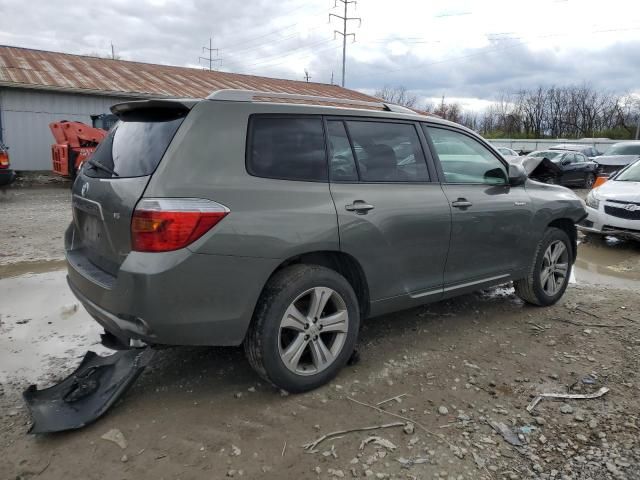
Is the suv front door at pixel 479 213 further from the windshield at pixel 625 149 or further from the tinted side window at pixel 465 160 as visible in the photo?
the windshield at pixel 625 149

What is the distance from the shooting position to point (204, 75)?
2373cm

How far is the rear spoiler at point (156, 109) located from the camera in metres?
2.84

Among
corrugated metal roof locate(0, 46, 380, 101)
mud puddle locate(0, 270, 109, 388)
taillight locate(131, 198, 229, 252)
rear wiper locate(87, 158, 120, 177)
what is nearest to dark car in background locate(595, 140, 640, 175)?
corrugated metal roof locate(0, 46, 380, 101)

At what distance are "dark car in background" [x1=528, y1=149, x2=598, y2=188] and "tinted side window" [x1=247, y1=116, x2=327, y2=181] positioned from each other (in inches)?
663

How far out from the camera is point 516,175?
4.30 meters

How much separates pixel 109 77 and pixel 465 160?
18565 mm

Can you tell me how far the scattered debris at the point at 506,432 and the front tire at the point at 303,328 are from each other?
98 cm

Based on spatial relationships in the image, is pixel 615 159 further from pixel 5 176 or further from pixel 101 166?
pixel 101 166

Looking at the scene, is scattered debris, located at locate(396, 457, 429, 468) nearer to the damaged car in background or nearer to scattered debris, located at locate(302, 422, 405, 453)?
scattered debris, located at locate(302, 422, 405, 453)

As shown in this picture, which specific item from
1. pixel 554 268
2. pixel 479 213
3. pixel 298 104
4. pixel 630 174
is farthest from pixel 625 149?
pixel 298 104

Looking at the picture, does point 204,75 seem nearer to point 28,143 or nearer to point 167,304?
point 28,143

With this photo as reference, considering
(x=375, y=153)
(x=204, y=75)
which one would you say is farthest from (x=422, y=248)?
(x=204, y=75)

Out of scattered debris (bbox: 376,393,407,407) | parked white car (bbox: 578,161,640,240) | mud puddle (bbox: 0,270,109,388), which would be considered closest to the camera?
scattered debris (bbox: 376,393,407,407)

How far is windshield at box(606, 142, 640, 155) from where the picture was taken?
21095mm
